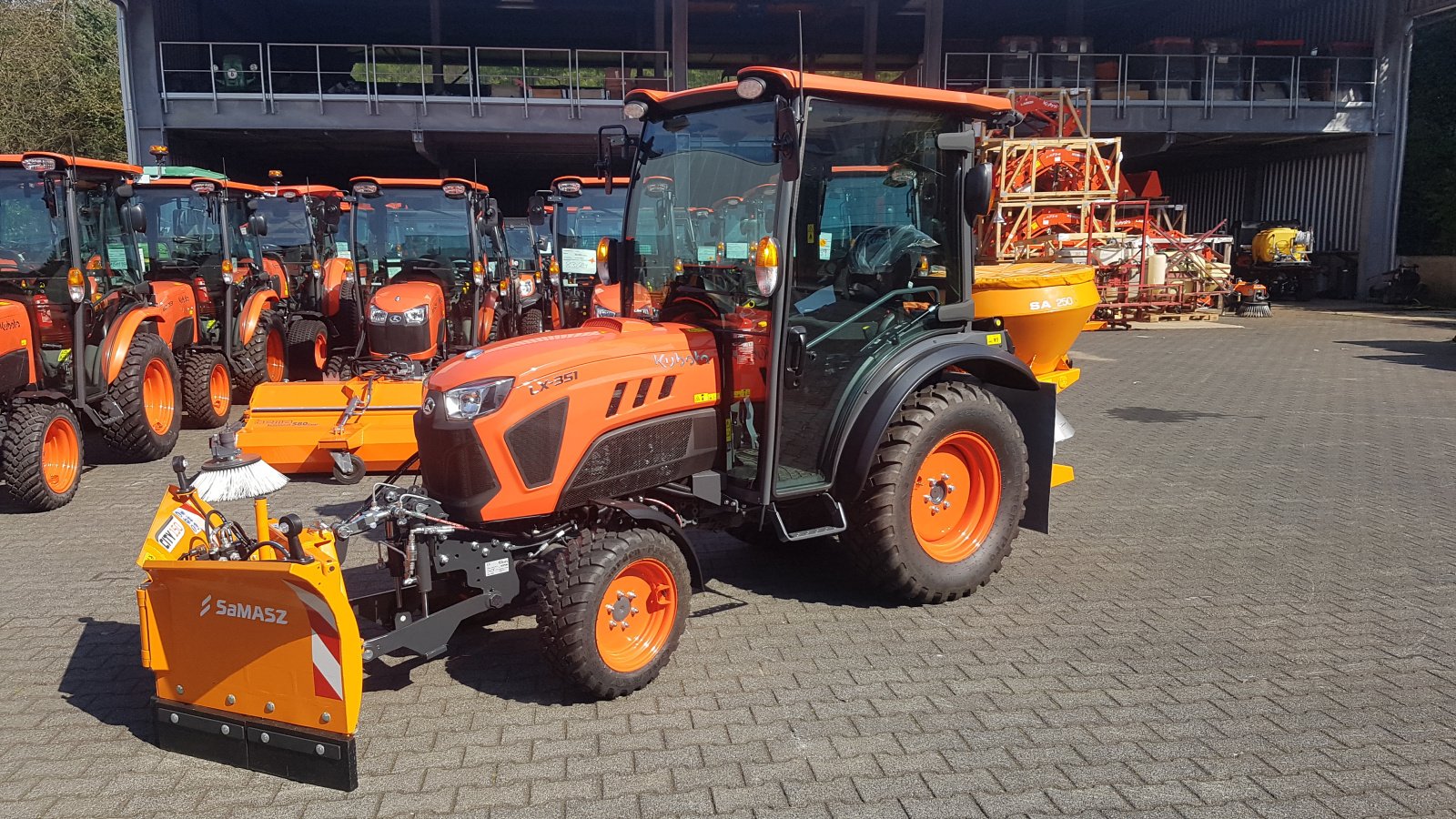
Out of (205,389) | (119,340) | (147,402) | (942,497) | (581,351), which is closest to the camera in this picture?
(581,351)

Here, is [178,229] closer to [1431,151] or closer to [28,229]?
[28,229]

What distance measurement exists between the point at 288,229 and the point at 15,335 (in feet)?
21.0

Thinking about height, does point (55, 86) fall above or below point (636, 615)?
above

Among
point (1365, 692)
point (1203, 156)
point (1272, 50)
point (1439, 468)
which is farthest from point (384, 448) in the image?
point (1203, 156)

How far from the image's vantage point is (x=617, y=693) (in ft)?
12.6

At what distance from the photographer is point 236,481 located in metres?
3.62

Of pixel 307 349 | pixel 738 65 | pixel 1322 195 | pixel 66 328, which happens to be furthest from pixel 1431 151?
pixel 66 328

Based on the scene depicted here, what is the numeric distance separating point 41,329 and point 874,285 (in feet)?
19.9

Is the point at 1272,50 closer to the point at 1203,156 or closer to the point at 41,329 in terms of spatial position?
the point at 1203,156

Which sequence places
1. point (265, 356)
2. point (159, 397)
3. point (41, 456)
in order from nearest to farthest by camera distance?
point (41, 456) < point (159, 397) < point (265, 356)

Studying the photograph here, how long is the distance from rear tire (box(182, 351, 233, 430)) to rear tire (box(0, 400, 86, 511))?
220 centimetres

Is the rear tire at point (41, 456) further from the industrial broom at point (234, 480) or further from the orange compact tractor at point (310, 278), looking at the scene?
the orange compact tractor at point (310, 278)

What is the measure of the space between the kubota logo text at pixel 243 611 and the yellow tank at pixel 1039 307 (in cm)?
358

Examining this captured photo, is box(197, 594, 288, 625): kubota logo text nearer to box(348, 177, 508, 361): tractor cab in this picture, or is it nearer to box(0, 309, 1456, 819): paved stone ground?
box(0, 309, 1456, 819): paved stone ground
